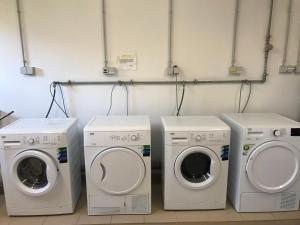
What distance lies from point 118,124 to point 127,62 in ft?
2.55

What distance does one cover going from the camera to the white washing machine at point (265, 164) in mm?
2195

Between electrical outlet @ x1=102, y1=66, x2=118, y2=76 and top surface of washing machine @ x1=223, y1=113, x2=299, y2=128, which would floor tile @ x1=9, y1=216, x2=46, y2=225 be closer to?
electrical outlet @ x1=102, y1=66, x2=118, y2=76

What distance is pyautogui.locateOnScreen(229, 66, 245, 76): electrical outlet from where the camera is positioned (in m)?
2.72

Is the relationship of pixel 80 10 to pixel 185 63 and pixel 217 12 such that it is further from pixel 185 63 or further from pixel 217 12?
pixel 217 12

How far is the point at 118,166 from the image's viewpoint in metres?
2.19

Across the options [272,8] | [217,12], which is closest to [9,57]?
[217,12]

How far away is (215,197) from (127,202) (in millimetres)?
816

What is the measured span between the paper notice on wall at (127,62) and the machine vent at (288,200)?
193cm

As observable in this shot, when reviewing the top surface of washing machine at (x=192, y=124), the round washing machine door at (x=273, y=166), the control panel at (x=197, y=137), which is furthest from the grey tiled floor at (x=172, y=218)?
the top surface of washing machine at (x=192, y=124)

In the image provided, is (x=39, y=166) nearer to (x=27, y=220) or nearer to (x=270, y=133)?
(x=27, y=220)

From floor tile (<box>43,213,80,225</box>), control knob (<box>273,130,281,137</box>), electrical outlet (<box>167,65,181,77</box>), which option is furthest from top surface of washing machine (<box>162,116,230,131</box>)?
floor tile (<box>43,213,80,225</box>)

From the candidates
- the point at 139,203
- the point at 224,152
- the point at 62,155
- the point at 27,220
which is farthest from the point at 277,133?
the point at 27,220

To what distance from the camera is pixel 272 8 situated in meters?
2.64

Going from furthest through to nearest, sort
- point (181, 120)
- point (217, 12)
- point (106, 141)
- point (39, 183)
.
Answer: point (217, 12) < point (181, 120) < point (39, 183) < point (106, 141)
